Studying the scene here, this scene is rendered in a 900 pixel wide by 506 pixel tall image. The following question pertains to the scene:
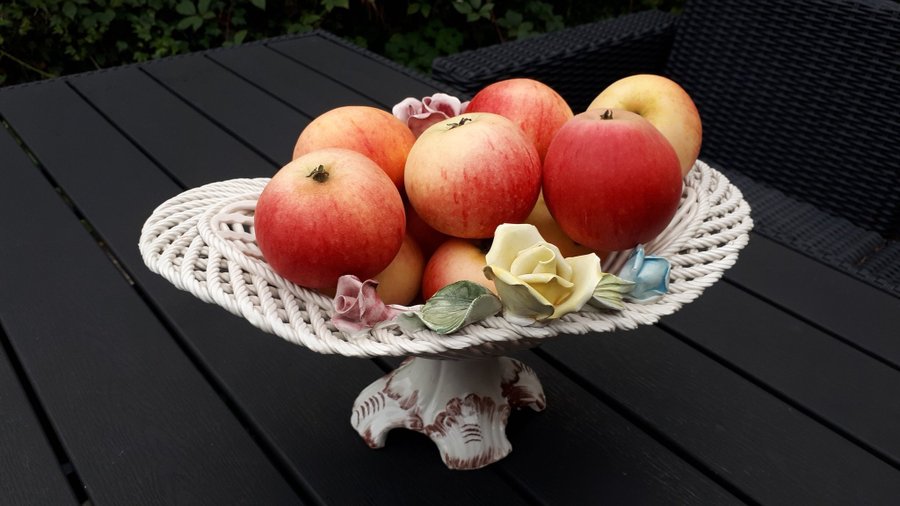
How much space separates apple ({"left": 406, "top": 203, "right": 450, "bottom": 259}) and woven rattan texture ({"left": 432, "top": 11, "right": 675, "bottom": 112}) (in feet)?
2.61

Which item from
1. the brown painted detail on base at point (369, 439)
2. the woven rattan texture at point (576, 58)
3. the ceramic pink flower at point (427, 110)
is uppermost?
the ceramic pink flower at point (427, 110)

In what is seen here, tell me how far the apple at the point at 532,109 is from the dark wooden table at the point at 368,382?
0.96 feet

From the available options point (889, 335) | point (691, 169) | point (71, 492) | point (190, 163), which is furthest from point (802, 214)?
point (71, 492)

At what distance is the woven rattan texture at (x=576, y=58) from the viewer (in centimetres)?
145

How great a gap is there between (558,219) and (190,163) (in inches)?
31.8

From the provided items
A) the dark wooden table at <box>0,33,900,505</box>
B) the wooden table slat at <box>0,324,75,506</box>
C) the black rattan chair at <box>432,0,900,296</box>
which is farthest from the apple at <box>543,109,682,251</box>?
the black rattan chair at <box>432,0,900,296</box>

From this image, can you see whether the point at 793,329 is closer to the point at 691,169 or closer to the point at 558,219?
the point at 691,169

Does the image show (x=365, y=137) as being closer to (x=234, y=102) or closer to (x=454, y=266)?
(x=454, y=266)

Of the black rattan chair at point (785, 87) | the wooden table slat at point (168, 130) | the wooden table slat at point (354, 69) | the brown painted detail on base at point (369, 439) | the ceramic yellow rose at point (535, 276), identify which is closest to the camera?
the ceramic yellow rose at point (535, 276)

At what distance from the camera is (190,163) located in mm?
1203

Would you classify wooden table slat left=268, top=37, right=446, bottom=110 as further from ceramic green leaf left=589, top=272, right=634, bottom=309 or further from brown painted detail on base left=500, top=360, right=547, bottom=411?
ceramic green leaf left=589, top=272, right=634, bottom=309

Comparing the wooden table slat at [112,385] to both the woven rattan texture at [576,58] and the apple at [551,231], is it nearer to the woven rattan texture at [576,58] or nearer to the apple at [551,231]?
the apple at [551,231]

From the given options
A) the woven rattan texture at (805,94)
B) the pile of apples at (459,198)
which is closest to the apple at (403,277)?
the pile of apples at (459,198)

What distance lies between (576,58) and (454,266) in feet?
3.58
